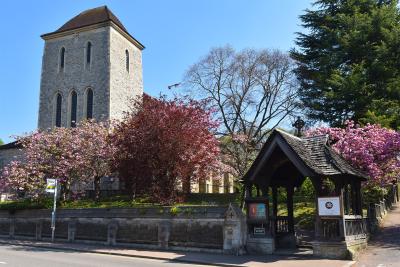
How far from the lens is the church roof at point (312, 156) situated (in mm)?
14938

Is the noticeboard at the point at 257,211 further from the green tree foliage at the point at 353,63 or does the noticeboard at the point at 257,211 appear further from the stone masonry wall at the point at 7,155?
the stone masonry wall at the point at 7,155

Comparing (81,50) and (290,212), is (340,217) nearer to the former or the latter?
(290,212)

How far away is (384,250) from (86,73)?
120 ft

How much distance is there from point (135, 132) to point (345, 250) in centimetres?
1207

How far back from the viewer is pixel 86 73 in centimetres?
4466

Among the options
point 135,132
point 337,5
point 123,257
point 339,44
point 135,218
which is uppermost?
point 337,5

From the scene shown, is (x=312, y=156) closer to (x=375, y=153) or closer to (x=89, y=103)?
(x=375, y=153)

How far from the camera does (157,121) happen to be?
2186 cm

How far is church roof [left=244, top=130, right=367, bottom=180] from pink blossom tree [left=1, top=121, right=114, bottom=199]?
506 inches

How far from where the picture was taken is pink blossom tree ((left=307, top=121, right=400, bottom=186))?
1969 centimetres

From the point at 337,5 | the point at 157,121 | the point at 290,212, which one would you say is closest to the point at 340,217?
the point at 290,212

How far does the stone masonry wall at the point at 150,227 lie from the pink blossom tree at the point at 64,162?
2.43 metres

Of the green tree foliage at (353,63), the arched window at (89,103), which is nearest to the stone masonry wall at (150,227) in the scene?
the green tree foliage at (353,63)

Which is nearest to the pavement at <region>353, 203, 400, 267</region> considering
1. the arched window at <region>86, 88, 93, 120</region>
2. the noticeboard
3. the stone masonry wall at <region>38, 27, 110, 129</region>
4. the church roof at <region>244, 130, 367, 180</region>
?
the church roof at <region>244, 130, 367, 180</region>
